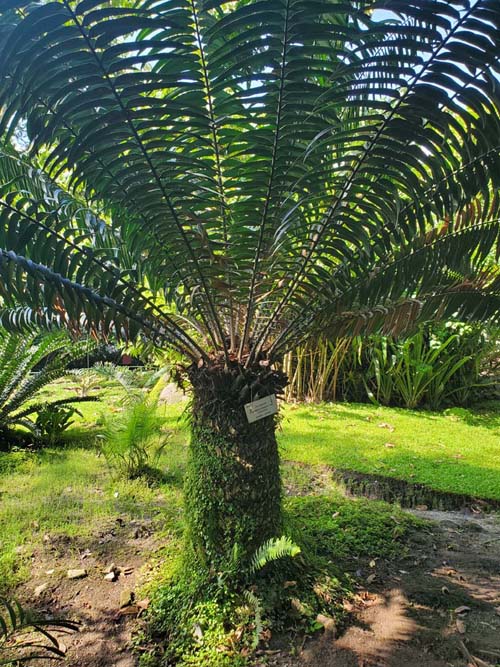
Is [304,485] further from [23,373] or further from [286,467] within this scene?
[23,373]

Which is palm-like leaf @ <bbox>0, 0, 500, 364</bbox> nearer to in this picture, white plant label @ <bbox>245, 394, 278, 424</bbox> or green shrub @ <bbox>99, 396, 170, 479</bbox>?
white plant label @ <bbox>245, 394, 278, 424</bbox>

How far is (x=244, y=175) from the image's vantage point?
2016 millimetres

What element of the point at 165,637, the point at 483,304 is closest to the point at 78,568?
the point at 165,637

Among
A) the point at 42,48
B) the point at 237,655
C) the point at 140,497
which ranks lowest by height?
the point at 237,655

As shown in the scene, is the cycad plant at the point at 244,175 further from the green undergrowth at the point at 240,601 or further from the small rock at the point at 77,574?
the small rock at the point at 77,574

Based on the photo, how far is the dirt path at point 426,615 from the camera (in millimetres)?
1900

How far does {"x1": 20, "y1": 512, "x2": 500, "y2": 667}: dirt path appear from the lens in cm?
193

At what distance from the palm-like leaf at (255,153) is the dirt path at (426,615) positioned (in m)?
1.32

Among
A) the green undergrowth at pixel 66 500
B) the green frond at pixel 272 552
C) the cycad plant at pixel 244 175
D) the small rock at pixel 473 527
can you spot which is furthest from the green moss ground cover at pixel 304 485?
the cycad plant at pixel 244 175

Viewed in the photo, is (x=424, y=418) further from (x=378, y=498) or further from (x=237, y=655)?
(x=237, y=655)

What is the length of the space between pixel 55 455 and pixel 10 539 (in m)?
1.67

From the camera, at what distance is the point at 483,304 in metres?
2.58

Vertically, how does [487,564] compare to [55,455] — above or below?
below

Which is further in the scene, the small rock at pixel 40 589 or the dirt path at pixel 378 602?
the small rock at pixel 40 589
